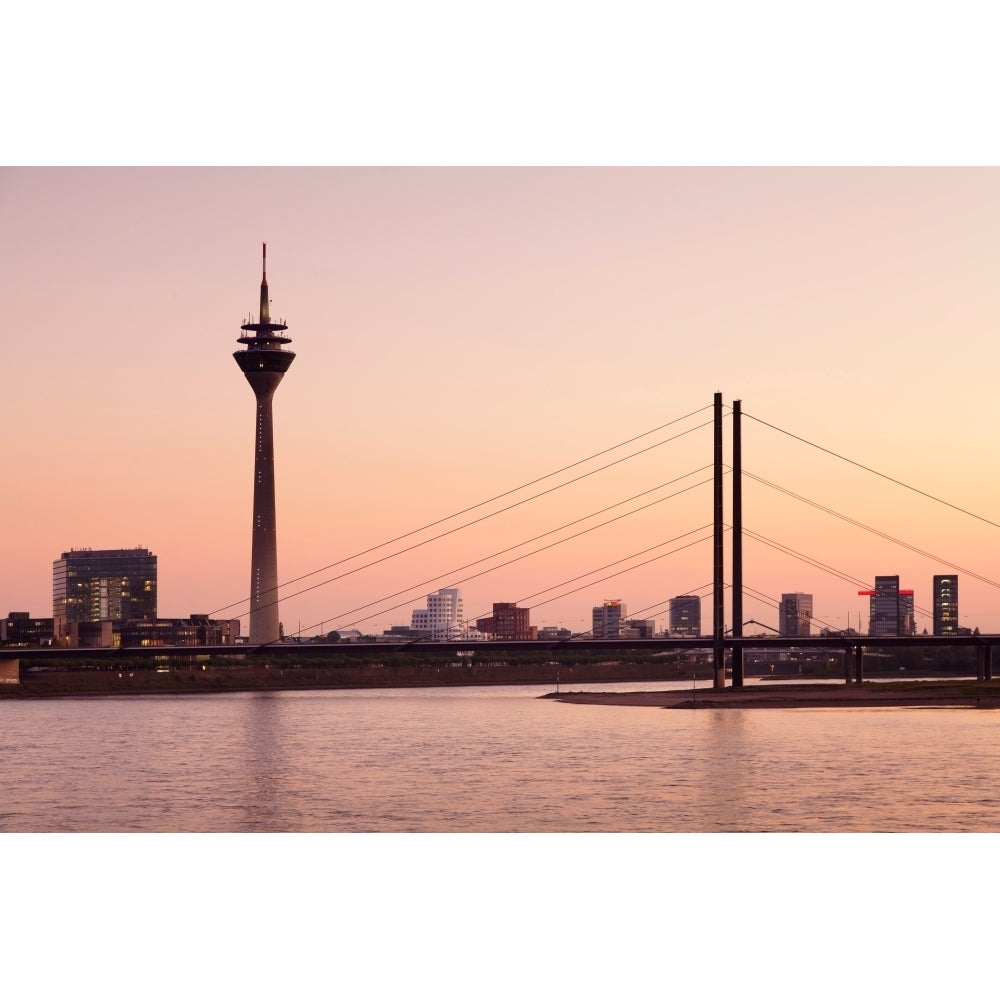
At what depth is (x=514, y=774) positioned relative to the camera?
2933 cm

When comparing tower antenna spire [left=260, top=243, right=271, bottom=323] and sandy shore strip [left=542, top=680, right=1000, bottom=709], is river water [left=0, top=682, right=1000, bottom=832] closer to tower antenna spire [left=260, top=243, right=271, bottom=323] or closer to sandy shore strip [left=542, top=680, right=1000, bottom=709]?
sandy shore strip [left=542, top=680, right=1000, bottom=709]

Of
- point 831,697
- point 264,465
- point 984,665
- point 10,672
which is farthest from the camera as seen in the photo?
point 264,465

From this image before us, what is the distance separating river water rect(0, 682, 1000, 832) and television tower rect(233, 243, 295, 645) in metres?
66.7

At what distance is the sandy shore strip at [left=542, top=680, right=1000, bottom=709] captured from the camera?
63.7 m

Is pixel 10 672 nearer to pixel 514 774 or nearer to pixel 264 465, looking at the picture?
pixel 264 465

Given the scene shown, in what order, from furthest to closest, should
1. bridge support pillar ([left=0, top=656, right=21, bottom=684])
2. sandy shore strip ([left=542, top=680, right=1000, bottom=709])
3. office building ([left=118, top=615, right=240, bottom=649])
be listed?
office building ([left=118, top=615, right=240, bottom=649])
bridge support pillar ([left=0, top=656, right=21, bottom=684])
sandy shore strip ([left=542, top=680, right=1000, bottom=709])

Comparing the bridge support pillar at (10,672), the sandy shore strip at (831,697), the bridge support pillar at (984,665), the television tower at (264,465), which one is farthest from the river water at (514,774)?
the television tower at (264,465)

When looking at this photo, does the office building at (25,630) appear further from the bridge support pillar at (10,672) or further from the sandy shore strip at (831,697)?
the sandy shore strip at (831,697)

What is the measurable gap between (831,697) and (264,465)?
246 feet

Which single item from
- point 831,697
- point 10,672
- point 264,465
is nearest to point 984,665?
point 831,697

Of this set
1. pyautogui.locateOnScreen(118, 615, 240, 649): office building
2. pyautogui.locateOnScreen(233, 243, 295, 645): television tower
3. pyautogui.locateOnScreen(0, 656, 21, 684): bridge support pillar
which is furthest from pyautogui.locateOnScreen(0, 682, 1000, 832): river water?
pyautogui.locateOnScreen(118, 615, 240, 649): office building

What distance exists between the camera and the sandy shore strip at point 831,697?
63.7 metres

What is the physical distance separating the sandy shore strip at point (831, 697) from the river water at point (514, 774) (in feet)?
19.0
